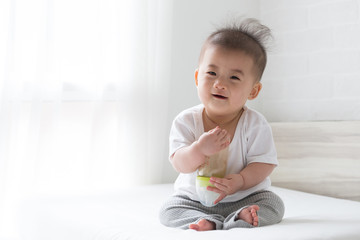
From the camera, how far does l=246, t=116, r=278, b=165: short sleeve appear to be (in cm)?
141

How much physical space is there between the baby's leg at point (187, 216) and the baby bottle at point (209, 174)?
0.12 feet

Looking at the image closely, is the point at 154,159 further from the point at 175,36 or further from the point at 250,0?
the point at 250,0

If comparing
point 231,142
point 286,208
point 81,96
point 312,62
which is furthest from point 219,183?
point 312,62

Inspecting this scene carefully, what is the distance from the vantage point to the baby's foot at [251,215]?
129cm

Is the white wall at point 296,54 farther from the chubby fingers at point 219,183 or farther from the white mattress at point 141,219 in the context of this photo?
the chubby fingers at point 219,183

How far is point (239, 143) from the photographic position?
142 cm

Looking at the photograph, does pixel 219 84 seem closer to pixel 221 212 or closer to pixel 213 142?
pixel 213 142

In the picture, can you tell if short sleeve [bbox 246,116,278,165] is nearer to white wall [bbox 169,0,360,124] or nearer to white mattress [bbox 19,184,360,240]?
white mattress [bbox 19,184,360,240]

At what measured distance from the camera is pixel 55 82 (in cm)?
205

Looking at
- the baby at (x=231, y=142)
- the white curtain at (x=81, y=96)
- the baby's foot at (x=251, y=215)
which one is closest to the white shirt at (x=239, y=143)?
the baby at (x=231, y=142)

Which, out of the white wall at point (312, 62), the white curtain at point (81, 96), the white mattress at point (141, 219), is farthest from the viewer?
the white wall at point (312, 62)

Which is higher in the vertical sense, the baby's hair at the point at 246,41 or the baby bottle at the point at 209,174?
the baby's hair at the point at 246,41

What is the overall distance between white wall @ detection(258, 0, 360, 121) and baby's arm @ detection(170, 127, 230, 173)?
1.09 m

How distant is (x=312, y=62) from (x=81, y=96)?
107 cm
